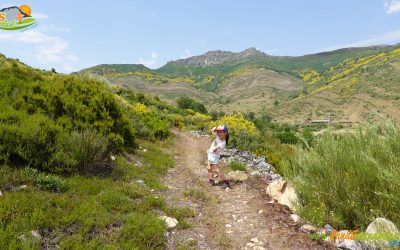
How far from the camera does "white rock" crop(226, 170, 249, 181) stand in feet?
28.2

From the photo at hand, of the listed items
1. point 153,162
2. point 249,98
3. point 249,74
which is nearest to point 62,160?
point 153,162

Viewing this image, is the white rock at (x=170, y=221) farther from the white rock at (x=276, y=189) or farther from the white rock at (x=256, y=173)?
the white rock at (x=256, y=173)

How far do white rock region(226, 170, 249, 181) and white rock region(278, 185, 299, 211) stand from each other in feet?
A: 6.73

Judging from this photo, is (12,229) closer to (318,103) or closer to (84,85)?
(84,85)

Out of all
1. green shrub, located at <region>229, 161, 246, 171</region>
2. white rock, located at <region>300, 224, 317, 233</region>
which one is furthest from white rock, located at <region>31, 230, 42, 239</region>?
green shrub, located at <region>229, 161, 246, 171</region>

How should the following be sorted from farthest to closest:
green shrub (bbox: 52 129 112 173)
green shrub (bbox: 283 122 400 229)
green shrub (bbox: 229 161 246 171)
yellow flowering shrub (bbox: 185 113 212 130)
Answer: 1. yellow flowering shrub (bbox: 185 113 212 130)
2. green shrub (bbox: 229 161 246 171)
3. green shrub (bbox: 52 129 112 173)
4. green shrub (bbox: 283 122 400 229)

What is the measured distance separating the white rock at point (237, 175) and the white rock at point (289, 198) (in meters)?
2.05

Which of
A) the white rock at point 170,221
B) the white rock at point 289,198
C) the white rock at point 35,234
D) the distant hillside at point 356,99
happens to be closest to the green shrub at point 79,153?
the white rock at point 35,234

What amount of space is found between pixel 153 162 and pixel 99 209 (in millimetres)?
4280

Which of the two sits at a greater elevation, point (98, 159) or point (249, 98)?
point (98, 159)

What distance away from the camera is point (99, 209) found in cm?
503

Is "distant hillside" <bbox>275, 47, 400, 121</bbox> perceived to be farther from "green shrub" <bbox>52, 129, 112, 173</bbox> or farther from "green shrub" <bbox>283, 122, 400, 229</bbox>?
"green shrub" <bbox>52, 129, 112, 173</bbox>

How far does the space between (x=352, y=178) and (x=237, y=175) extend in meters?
A: 4.24

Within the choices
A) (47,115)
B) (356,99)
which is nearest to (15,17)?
(47,115)
